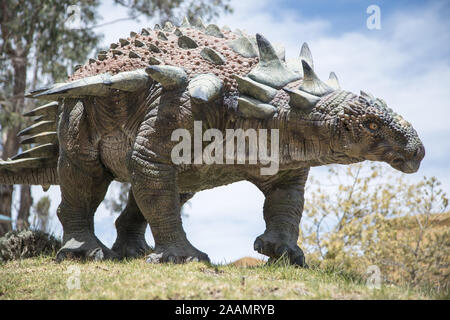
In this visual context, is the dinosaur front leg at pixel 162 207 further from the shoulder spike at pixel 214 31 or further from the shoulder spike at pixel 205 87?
the shoulder spike at pixel 214 31

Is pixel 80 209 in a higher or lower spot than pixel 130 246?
higher

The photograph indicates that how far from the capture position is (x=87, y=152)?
5836mm

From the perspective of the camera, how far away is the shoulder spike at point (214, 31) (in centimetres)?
575

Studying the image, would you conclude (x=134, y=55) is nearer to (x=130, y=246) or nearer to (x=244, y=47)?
(x=244, y=47)

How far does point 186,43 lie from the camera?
5.48m

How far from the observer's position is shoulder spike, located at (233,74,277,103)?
4867 millimetres

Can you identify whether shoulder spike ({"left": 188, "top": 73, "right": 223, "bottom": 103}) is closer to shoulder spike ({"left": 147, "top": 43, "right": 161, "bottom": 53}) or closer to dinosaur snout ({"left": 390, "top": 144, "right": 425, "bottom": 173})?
shoulder spike ({"left": 147, "top": 43, "right": 161, "bottom": 53})

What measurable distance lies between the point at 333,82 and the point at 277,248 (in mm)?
1552

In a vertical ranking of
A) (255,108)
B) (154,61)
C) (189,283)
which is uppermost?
(154,61)

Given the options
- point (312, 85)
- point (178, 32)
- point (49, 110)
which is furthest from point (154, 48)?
point (49, 110)

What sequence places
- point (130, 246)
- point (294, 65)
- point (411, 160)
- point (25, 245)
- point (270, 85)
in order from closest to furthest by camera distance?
point (411, 160) → point (270, 85) → point (294, 65) → point (130, 246) → point (25, 245)

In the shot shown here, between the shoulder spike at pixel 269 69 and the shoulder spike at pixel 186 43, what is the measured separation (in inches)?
27.3

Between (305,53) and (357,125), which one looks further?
(305,53)
